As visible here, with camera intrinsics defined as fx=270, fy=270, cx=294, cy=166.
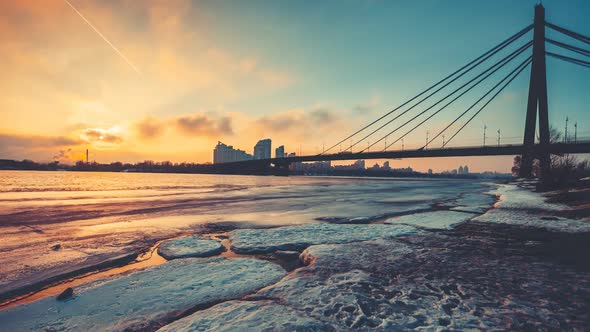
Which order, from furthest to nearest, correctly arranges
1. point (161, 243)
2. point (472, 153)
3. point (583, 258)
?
point (472, 153) < point (161, 243) < point (583, 258)

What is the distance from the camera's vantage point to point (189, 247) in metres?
6.02

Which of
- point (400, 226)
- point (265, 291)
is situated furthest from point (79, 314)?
point (400, 226)

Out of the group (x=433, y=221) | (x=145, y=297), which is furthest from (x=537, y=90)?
(x=145, y=297)

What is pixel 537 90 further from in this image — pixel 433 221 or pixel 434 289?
pixel 434 289

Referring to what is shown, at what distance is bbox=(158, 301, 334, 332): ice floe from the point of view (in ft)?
9.39

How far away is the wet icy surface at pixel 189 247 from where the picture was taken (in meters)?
5.58

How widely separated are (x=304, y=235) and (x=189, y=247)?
2929 mm

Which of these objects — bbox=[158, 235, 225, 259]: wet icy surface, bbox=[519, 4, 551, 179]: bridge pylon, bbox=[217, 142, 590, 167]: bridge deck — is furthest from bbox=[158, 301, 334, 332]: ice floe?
bbox=[519, 4, 551, 179]: bridge pylon

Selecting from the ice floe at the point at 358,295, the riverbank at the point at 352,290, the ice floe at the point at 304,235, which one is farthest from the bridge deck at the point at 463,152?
the ice floe at the point at 358,295

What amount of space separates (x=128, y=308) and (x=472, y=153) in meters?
57.0

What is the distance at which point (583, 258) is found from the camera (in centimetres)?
531

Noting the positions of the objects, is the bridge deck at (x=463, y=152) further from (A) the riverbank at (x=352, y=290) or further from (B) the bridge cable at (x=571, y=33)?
(A) the riverbank at (x=352, y=290)

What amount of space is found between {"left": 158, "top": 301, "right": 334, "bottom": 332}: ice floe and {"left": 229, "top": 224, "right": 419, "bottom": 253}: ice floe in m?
2.68

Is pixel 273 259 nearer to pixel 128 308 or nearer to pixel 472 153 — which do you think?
pixel 128 308
